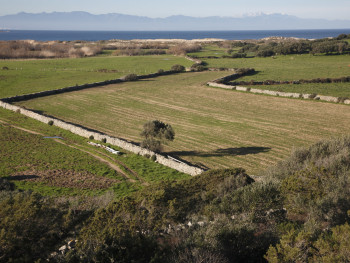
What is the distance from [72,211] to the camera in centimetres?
1406

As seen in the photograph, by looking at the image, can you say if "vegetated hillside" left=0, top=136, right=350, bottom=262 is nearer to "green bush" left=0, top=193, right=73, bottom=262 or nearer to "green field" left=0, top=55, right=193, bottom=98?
"green bush" left=0, top=193, right=73, bottom=262

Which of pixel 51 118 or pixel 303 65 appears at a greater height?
pixel 303 65

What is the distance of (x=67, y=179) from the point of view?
22.1 m

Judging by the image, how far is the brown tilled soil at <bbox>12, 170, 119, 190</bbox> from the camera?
840 inches

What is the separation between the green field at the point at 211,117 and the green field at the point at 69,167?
12.1 feet

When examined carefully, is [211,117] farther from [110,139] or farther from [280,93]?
[280,93]

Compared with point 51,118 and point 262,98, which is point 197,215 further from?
point 262,98

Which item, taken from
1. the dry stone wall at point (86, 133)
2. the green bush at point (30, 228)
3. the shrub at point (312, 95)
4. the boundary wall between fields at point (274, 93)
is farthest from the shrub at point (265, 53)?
the green bush at point (30, 228)

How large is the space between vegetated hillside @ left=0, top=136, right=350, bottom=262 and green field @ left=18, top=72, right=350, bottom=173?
838 cm

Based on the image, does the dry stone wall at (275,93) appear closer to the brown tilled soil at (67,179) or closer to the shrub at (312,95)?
the shrub at (312,95)

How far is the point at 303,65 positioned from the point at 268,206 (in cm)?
7405

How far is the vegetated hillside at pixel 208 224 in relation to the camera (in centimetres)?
1048


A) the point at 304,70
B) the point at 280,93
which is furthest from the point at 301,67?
the point at 280,93

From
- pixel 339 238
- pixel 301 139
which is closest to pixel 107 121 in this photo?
pixel 301 139
